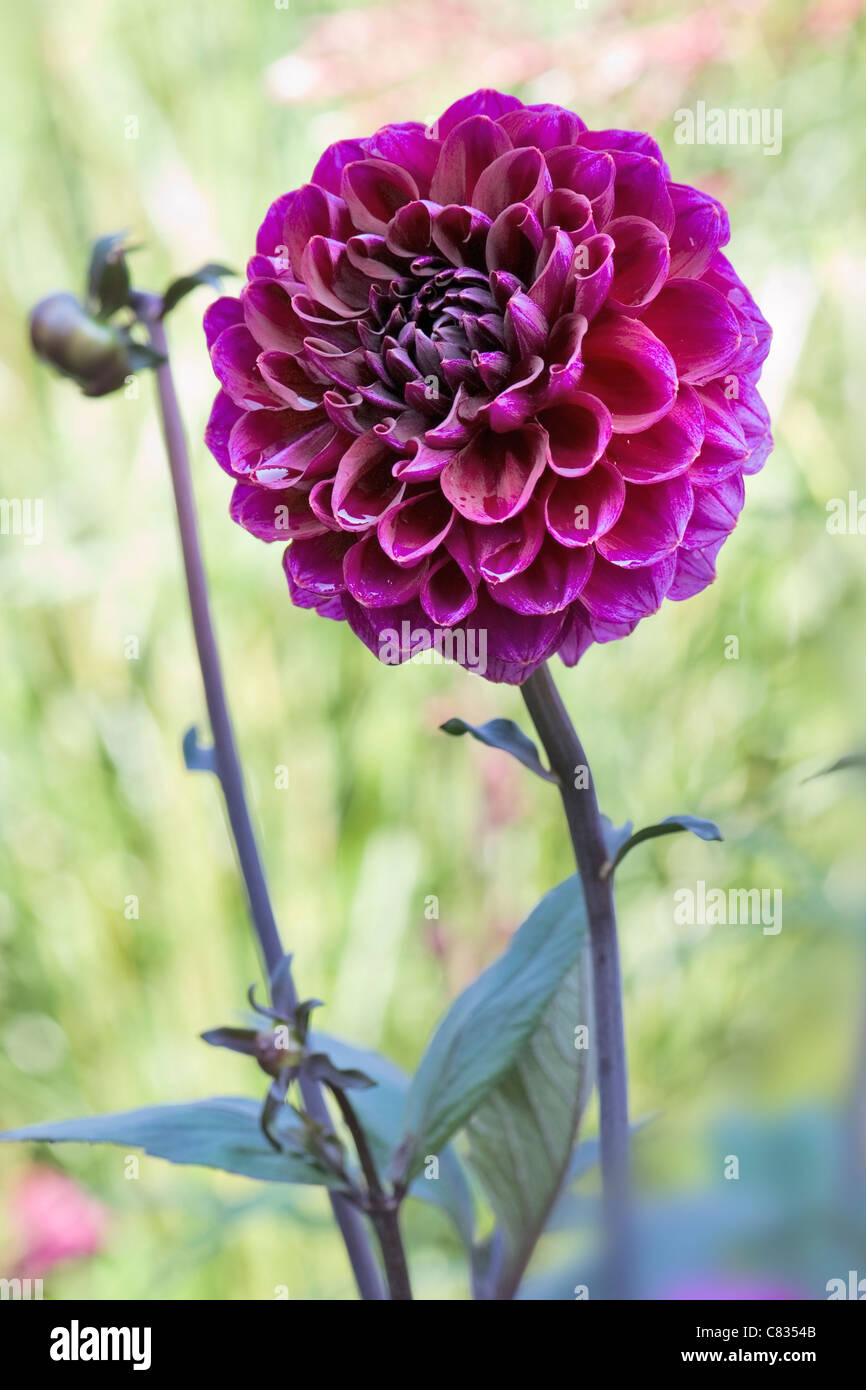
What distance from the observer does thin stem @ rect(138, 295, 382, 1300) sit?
12.6 inches

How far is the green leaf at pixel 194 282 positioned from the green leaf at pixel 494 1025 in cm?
18

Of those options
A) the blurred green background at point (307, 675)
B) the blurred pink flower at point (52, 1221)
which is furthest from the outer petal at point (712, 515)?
the blurred pink flower at point (52, 1221)

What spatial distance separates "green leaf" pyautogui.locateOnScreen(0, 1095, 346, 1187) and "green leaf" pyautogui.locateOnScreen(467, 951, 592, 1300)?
5 centimetres

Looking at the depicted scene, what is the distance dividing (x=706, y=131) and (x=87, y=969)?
622mm

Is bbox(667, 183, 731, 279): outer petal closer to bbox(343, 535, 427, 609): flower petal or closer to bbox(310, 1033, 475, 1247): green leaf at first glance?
bbox(343, 535, 427, 609): flower petal

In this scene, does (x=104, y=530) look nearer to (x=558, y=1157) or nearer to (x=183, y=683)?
(x=183, y=683)

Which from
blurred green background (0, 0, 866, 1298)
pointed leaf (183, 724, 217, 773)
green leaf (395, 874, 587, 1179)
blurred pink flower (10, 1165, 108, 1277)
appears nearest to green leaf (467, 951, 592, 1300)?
green leaf (395, 874, 587, 1179)

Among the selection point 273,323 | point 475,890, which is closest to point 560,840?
point 475,890

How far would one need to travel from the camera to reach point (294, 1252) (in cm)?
72

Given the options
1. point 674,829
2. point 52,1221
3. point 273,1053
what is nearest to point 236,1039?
point 273,1053

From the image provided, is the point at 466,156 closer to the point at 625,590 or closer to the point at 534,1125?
the point at 625,590

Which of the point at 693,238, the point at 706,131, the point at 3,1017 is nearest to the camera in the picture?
the point at 693,238

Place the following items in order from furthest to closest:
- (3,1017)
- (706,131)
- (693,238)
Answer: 1. (3,1017)
2. (706,131)
3. (693,238)

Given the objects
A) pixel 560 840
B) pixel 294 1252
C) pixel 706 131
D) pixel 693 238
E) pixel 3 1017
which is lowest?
Answer: pixel 294 1252
